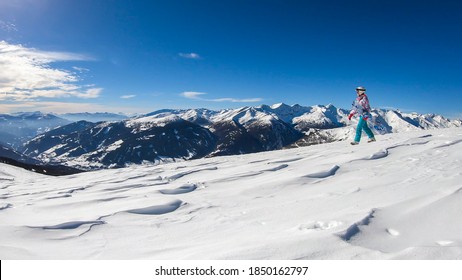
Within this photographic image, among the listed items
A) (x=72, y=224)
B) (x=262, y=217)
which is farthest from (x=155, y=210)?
(x=262, y=217)

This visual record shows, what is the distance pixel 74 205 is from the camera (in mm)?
7426

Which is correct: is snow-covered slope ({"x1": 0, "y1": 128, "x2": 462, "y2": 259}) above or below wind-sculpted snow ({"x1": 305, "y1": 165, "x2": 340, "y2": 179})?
below

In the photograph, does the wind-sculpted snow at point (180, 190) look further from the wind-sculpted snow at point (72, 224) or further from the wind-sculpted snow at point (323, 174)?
the wind-sculpted snow at point (323, 174)

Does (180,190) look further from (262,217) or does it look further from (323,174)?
(323,174)

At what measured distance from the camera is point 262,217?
18.6ft

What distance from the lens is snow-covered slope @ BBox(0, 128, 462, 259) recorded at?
4162mm

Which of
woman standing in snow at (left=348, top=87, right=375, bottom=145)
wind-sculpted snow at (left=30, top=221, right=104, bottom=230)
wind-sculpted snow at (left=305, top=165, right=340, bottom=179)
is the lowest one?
wind-sculpted snow at (left=30, top=221, right=104, bottom=230)

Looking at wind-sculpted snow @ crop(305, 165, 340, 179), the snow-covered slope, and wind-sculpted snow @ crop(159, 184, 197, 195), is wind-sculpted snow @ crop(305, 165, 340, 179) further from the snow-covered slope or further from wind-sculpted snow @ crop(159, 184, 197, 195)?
wind-sculpted snow @ crop(159, 184, 197, 195)

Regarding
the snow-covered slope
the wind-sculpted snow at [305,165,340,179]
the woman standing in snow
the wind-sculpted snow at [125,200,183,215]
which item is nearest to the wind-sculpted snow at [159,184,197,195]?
the snow-covered slope

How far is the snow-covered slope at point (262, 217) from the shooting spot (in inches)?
164

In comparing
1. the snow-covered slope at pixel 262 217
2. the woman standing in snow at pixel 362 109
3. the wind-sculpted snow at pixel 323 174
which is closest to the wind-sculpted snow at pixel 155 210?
the snow-covered slope at pixel 262 217
